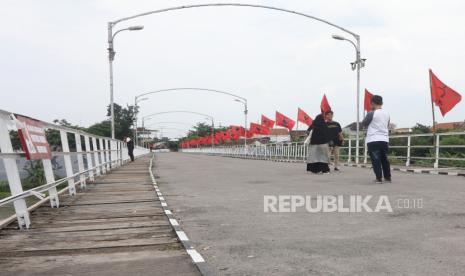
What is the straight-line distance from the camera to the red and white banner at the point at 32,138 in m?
6.01

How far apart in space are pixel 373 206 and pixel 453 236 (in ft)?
7.12

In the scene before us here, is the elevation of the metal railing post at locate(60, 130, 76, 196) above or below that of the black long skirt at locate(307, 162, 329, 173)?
above

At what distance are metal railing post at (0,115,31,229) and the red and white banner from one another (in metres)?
0.25

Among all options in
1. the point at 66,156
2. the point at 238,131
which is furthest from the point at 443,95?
the point at 238,131

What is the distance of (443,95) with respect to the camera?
1586cm

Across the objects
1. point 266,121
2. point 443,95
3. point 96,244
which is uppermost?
point 266,121

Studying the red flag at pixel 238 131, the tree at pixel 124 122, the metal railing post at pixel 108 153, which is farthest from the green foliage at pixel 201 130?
the metal railing post at pixel 108 153

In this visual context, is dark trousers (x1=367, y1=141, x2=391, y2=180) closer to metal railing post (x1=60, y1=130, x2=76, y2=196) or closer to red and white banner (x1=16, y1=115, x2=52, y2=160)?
metal railing post (x1=60, y1=130, x2=76, y2=196)

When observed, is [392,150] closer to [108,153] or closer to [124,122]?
[108,153]

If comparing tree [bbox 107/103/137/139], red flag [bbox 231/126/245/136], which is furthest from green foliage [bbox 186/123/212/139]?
red flag [bbox 231/126/245/136]

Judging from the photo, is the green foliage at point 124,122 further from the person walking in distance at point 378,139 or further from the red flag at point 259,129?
the person walking in distance at point 378,139

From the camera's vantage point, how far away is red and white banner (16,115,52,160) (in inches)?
237

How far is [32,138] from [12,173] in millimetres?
870

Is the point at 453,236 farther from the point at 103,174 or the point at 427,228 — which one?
the point at 103,174
